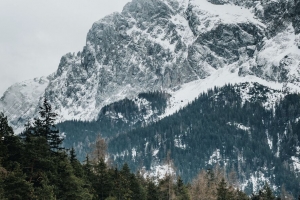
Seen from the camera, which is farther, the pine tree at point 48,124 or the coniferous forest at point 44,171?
the pine tree at point 48,124

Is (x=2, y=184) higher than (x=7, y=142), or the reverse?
(x=7, y=142)

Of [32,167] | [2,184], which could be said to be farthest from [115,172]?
[2,184]

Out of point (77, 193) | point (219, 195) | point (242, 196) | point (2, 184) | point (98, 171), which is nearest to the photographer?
point (2, 184)

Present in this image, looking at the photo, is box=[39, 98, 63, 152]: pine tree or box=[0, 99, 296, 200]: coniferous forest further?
box=[39, 98, 63, 152]: pine tree

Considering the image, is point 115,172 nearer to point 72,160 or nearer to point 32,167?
point 72,160

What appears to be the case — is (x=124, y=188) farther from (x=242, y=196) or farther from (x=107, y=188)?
(x=242, y=196)

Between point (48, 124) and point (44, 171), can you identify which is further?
point (48, 124)

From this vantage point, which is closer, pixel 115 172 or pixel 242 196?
pixel 115 172

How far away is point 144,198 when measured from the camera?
8300 cm

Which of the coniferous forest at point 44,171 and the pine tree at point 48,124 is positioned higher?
the pine tree at point 48,124

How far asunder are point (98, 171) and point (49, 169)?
23.0 m

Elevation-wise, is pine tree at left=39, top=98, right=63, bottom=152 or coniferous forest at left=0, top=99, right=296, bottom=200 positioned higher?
pine tree at left=39, top=98, right=63, bottom=152

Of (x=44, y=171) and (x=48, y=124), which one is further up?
(x=48, y=124)

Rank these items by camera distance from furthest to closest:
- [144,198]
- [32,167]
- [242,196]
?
[242,196] → [144,198] → [32,167]
